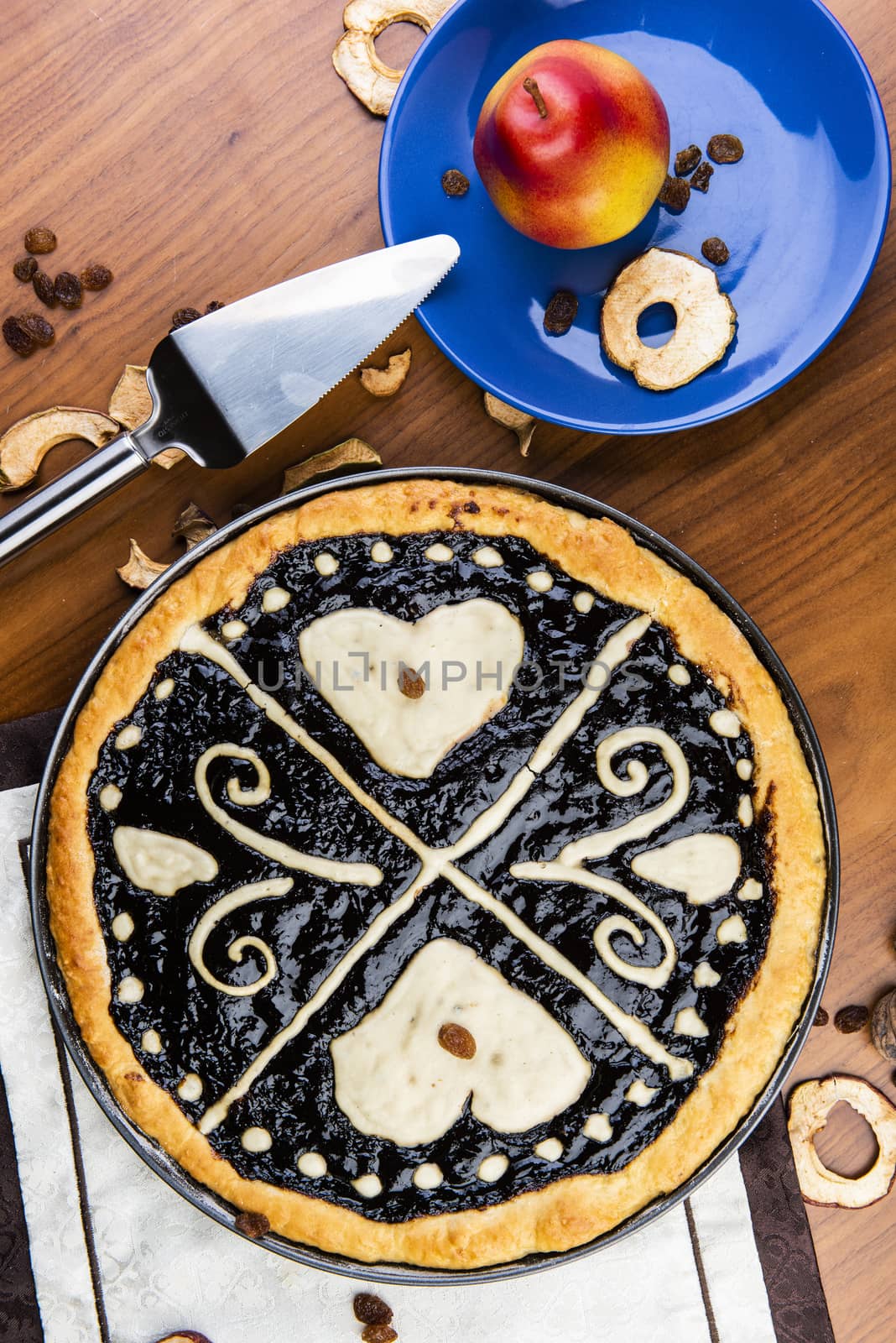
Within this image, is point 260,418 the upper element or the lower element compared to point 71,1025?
upper

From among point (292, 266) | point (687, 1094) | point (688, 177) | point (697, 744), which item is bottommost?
point (687, 1094)

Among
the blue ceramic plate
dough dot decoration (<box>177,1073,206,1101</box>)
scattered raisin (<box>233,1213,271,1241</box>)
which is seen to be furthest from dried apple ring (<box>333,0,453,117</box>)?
scattered raisin (<box>233,1213,271,1241</box>)

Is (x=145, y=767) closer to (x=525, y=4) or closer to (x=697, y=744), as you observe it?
(x=697, y=744)

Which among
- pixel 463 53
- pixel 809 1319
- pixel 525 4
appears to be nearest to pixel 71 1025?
pixel 809 1319

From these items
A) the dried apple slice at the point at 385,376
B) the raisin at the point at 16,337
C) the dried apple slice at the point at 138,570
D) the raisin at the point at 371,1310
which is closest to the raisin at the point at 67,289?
the raisin at the point at 16,337

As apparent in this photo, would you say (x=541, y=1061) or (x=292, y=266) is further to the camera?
(x=292, y=266)

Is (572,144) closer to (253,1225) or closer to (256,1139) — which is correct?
(256,1139)

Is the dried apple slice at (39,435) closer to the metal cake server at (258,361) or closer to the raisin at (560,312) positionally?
the metal cake server at (258,361)
